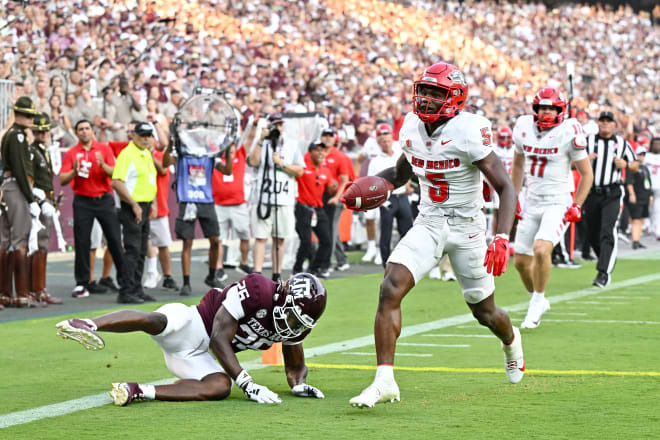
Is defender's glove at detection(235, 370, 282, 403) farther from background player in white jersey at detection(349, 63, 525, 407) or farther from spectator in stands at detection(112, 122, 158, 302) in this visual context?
spectator in stands at detection(112, 122, 158, 302)

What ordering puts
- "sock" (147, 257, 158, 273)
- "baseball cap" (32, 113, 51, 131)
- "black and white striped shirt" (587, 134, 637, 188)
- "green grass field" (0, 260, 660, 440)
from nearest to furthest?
"green grass field" (0, 260, 660, 440) < "baseball cap" (32, 113, 51, 131) < "sock" (147, 257, 158, 273) < "black and white striped shirt" (587, 134, 637, 188)

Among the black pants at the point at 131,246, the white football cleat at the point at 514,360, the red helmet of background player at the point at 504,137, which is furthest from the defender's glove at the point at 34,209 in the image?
the red helmet of background player at the point at 504,137

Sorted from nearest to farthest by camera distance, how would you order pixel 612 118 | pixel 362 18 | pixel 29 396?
1. pixel 29 396
2. pixel 612 118
3. pixel 362 18

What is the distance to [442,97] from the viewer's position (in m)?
6.19

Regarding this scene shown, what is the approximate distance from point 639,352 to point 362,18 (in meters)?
26.9

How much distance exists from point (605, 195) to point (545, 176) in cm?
380

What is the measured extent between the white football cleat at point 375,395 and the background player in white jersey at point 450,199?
380 mm

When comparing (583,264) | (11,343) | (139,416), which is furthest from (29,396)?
(583,264)

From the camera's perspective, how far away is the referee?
1327 centimetres

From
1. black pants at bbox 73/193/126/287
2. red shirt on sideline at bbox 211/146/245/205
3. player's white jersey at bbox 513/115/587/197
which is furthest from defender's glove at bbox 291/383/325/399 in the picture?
red shirt on sideline at bbox 211/146/245/205

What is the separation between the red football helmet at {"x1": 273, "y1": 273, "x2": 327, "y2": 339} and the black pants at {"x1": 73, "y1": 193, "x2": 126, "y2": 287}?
246 inches

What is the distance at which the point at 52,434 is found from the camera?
17.5 feet

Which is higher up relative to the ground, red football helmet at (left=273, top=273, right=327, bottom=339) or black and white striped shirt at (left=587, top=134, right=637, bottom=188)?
black and white striped shirt at (left=587, top=134, right=637, bottom=188)

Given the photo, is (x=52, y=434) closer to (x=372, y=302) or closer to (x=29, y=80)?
(x=372, y=302)
